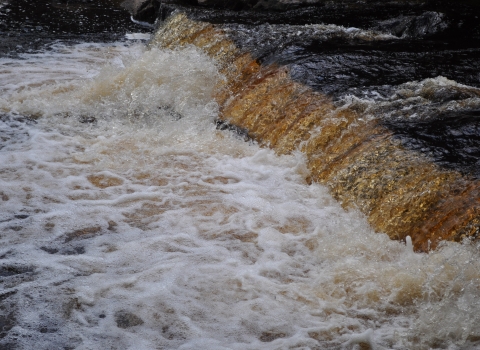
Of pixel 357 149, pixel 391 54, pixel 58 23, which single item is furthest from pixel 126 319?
pixel 58 23

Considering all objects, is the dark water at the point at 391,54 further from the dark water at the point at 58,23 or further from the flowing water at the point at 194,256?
the dark water at the point at 58,23

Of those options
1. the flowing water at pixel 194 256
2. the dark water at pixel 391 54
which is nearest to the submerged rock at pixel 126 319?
the flowing water at pixel 194 256

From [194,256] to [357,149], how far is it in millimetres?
1833

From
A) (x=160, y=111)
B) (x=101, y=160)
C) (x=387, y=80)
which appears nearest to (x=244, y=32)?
(x=160, y=111)

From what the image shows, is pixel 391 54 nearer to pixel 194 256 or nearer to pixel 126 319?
pixel 194 256

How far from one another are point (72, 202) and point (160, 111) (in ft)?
7.93

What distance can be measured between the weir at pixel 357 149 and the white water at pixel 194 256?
0.52 feet

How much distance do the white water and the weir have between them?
159mm

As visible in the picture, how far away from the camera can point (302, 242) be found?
399 cm

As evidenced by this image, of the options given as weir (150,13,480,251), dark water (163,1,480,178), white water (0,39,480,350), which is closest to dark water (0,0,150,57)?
dark water (163,1,480,178)

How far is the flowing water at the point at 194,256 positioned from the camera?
305cm

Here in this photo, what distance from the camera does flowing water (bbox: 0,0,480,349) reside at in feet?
10.0

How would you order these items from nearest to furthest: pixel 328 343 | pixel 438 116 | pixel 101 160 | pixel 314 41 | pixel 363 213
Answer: pixel 328 343 < pixel 363 213 < pixel 438 116 < pixel 101 160 < pixel 314 41

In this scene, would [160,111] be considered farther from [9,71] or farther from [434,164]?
[434,164]
